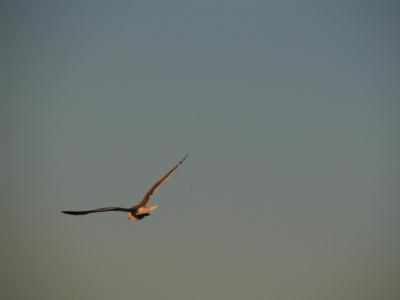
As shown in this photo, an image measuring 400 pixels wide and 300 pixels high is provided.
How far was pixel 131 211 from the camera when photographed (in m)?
9.76
